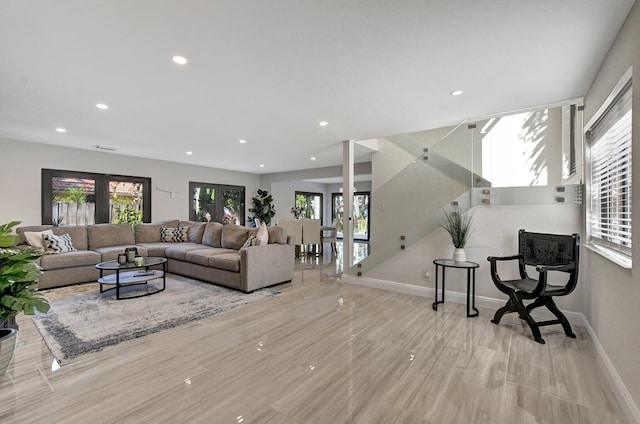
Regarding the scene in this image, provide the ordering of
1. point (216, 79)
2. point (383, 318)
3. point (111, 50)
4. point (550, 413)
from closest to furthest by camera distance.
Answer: point (550, 413) → point (111, 50) → point (216, 79) → point (383, 318)

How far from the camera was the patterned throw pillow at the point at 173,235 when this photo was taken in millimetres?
6253

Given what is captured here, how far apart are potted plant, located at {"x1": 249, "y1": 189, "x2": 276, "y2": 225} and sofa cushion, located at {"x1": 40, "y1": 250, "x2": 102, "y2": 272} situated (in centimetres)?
480

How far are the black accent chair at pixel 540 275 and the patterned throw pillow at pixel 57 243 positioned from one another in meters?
6.30

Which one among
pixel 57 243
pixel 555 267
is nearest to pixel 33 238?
pixel 57 243

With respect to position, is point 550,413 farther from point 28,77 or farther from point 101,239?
point 101,239

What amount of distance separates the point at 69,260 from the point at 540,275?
6.21 m

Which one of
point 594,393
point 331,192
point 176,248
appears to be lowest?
point 594,393

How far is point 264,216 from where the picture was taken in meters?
9.19

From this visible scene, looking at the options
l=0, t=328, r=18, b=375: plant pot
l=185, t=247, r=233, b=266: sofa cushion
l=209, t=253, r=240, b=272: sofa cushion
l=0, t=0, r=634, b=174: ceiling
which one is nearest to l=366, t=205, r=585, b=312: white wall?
l=0, t=0, r=634, b=174: ceiling

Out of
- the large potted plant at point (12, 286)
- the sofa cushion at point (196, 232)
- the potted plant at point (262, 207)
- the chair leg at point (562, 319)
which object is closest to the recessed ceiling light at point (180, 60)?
the large potted plant at point (12, 286)

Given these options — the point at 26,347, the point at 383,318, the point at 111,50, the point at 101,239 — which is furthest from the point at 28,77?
the point at 383,318

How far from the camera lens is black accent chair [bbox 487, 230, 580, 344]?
8.72 feet

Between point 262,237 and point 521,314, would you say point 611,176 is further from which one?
point 262,237

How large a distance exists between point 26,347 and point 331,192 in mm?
10471
